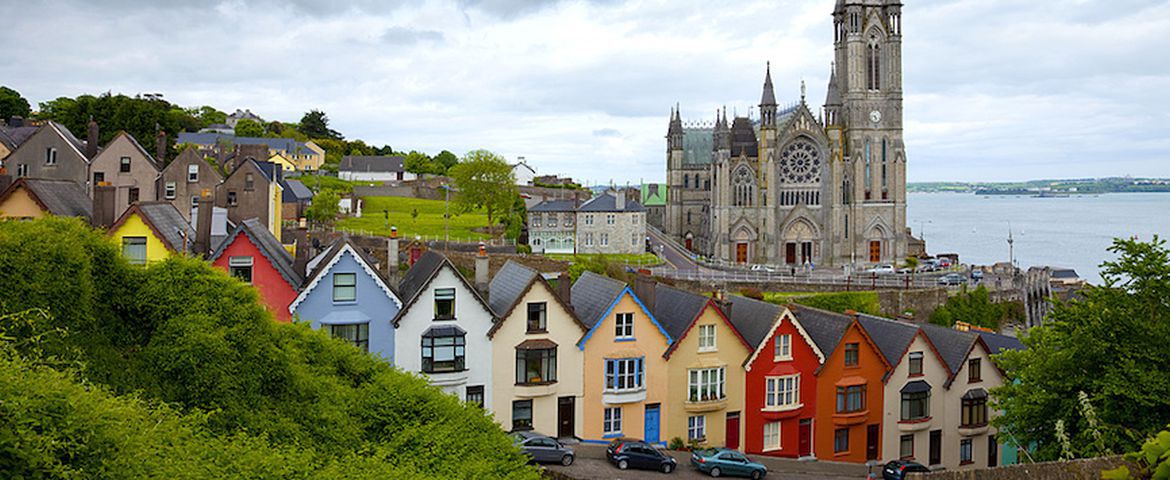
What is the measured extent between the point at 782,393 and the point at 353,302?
52.7ft

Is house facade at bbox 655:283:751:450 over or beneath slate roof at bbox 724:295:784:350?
beneath

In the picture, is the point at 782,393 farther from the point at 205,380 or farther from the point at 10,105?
the point at 10,105

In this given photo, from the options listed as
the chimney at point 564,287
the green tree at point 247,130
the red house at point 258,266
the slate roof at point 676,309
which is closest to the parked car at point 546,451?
the chimney at point 564,287

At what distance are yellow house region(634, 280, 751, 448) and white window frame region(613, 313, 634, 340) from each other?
163cm

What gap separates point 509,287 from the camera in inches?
1367

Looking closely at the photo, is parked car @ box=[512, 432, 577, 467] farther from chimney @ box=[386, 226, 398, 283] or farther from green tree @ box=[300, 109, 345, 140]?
green tree @ box=[300, 109, 345, 140]

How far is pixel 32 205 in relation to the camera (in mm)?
32281

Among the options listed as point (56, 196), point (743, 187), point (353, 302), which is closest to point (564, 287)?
point (353, 302)

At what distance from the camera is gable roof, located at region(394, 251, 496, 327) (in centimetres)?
3109

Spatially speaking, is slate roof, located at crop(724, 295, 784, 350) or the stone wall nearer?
the stone wall

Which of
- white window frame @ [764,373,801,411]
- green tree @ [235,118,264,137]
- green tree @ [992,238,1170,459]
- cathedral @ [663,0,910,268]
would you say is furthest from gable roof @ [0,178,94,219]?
green tree @ [235,118,264,137]

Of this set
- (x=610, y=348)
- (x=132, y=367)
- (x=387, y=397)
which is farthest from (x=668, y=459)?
(x=132, y=367)

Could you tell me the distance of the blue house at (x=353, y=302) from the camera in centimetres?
3094

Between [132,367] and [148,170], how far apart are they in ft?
127
